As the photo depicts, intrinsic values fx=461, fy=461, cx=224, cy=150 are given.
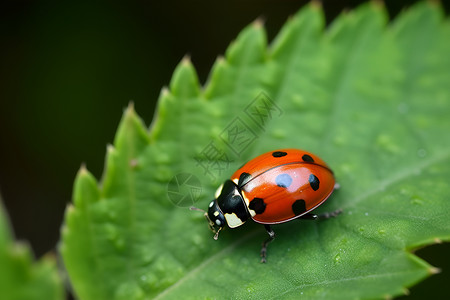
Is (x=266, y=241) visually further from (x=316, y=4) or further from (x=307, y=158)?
A: (x=316, y=4)

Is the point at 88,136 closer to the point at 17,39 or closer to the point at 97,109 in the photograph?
the point at 97,109

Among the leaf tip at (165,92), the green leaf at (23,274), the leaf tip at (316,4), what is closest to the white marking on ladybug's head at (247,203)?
the leaf tip at (165,92)

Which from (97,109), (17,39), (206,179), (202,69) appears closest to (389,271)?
(206,179)

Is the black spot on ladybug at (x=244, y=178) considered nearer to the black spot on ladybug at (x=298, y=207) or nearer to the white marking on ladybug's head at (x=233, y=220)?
the white marking on ladybug's head at (x=233, y=220)

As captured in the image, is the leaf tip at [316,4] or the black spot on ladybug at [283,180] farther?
the leaf tip at [316,4]

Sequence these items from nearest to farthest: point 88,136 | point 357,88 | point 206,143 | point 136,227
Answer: point 136,227 < point 206,143 < point 357,88 < point 88,136

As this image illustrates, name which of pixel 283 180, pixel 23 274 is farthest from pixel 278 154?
pixel 23 274

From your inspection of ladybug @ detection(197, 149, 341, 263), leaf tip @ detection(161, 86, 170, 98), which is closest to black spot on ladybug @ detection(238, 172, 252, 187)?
ladybug @ detection(197, 149, 341, 263)
